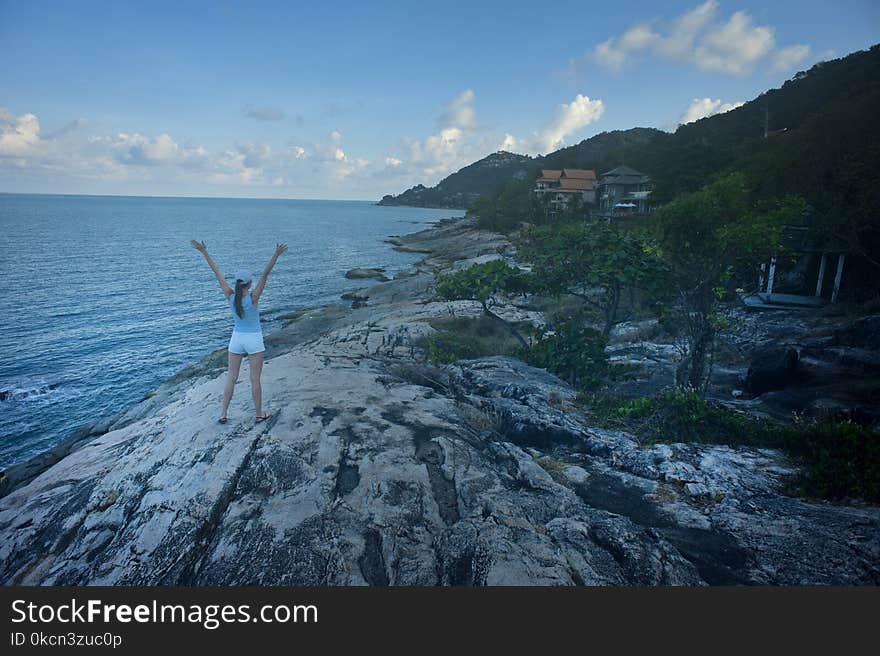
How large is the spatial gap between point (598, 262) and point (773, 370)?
4.57 m

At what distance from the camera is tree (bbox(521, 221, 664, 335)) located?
10.8m

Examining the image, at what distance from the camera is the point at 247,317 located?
654cm

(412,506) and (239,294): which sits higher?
(239,294)

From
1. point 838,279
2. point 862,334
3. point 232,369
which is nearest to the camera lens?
point 232,369

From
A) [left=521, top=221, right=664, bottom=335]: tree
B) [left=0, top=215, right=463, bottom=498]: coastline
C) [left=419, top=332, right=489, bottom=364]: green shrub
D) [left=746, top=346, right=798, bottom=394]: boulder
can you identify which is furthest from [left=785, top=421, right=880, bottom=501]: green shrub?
[left=0, top=215, right=463, bottom=498]: coastline

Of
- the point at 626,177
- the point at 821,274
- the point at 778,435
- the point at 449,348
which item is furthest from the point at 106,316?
the point at 626,177

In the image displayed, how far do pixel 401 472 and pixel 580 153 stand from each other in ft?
447

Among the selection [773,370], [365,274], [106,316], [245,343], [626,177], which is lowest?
[106,316]

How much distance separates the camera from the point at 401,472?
6000 mm

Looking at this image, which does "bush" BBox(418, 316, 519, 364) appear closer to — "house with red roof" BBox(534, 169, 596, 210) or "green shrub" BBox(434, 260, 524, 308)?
"green shrub" BBox(434, 260, 524, 308)

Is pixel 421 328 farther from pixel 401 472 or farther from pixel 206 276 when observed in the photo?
pixel 206 276

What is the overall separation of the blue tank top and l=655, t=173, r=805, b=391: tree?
8.47 meters

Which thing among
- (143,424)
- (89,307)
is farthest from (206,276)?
(143,424)

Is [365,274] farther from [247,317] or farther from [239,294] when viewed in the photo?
[239,294]
